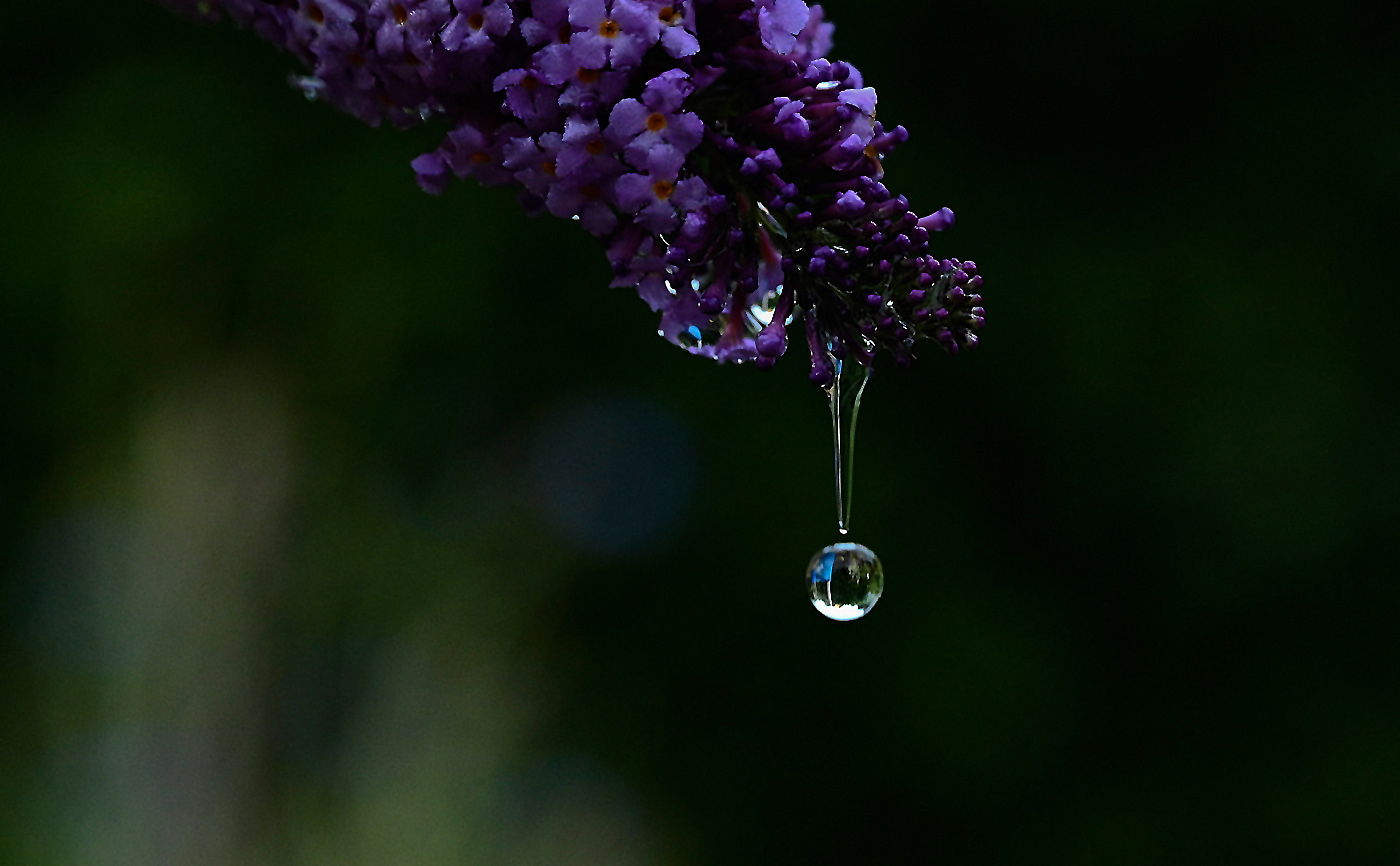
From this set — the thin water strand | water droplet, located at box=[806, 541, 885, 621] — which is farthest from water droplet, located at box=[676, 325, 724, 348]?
water droplet, located at box=[806, 541, 885, 621]

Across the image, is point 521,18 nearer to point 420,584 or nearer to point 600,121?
point 600,121

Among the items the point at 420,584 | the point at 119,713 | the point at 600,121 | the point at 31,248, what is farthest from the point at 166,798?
the point at 600,121

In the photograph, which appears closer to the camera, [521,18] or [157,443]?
[521,18]

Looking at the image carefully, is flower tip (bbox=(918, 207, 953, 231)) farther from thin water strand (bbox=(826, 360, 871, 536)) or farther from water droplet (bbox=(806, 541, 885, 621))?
water droplet (bbox=(806, 541, 885, 621))

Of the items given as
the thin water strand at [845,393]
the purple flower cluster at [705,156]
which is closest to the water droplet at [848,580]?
the thin water strand at [845,393]

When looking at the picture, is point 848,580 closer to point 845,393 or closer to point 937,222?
point 845,393

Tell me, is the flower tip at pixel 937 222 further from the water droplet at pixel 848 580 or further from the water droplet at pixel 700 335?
the water droplet at pixel 848 580
